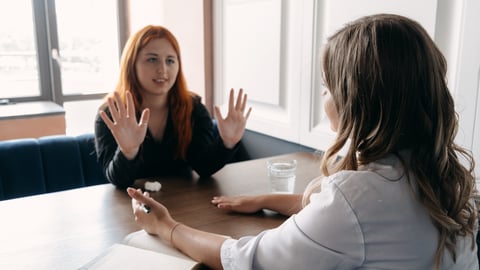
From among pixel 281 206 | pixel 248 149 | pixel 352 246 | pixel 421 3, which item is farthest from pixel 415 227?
pixel 248 149

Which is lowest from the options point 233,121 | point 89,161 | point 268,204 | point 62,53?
point 89,161

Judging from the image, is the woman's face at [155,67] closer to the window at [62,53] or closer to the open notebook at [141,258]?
the open notebook at [141,258]

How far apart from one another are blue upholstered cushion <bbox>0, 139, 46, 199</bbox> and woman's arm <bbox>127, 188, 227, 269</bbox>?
84 centimetres

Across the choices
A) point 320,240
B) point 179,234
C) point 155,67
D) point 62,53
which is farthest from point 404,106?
point 62,53

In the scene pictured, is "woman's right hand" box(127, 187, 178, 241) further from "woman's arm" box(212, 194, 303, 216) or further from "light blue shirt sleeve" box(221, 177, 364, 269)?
"light blue shirt sleeve" box(221, 177, 364, 269)

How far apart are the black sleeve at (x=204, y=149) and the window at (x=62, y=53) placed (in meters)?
1.64

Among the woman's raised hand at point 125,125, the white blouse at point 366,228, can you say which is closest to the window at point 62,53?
the woman's raised hand at point 125,125

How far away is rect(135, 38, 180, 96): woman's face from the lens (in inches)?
64.3

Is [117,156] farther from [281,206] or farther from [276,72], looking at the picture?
[276,72]

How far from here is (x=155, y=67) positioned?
164 cm

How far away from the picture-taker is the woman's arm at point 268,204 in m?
1.11

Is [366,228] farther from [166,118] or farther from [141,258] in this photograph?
[166,118]

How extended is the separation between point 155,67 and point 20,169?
0.66 m

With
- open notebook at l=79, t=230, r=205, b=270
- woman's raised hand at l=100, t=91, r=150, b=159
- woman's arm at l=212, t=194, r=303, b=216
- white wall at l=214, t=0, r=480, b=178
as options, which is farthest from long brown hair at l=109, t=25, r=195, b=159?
open notebook at l=79, t=230, r=205, b=270
